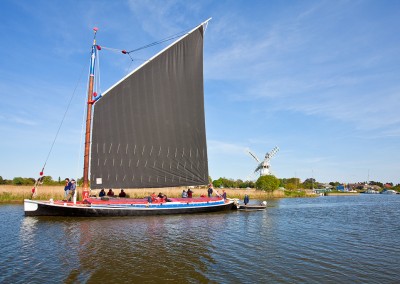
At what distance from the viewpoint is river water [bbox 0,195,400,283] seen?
37.9 ft

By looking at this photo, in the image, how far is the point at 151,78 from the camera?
29.8 m

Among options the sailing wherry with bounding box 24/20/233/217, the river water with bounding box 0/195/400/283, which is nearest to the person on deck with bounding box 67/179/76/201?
the sailing wherry with bounding box 24/20/233/217

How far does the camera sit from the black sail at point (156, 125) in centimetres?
2759

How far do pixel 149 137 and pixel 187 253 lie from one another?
1584 cm

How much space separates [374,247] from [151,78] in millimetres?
21946

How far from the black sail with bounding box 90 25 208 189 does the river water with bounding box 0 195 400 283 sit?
5640mm

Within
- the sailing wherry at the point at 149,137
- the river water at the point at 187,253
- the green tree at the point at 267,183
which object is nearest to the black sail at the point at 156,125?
the sailing wherry at the point at 149,137

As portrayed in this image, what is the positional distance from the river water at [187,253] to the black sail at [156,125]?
18.5ft

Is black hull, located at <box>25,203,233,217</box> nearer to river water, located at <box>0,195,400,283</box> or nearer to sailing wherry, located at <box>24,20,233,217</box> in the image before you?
sailing wherry, located at <box>24,20,233,217</box>

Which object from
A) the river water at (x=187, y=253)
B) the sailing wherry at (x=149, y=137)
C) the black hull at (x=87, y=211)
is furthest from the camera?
the sailing wherry at (x=149, y=137)

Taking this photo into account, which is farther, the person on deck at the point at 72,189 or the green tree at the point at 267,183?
the green tree at the point at 267,183

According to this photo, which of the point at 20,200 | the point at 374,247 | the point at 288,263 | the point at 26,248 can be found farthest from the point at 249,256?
the point at 20,200

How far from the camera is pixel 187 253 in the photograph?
15008 mm

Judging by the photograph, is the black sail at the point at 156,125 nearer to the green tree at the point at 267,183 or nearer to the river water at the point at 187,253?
the river water at the point at 187,253
